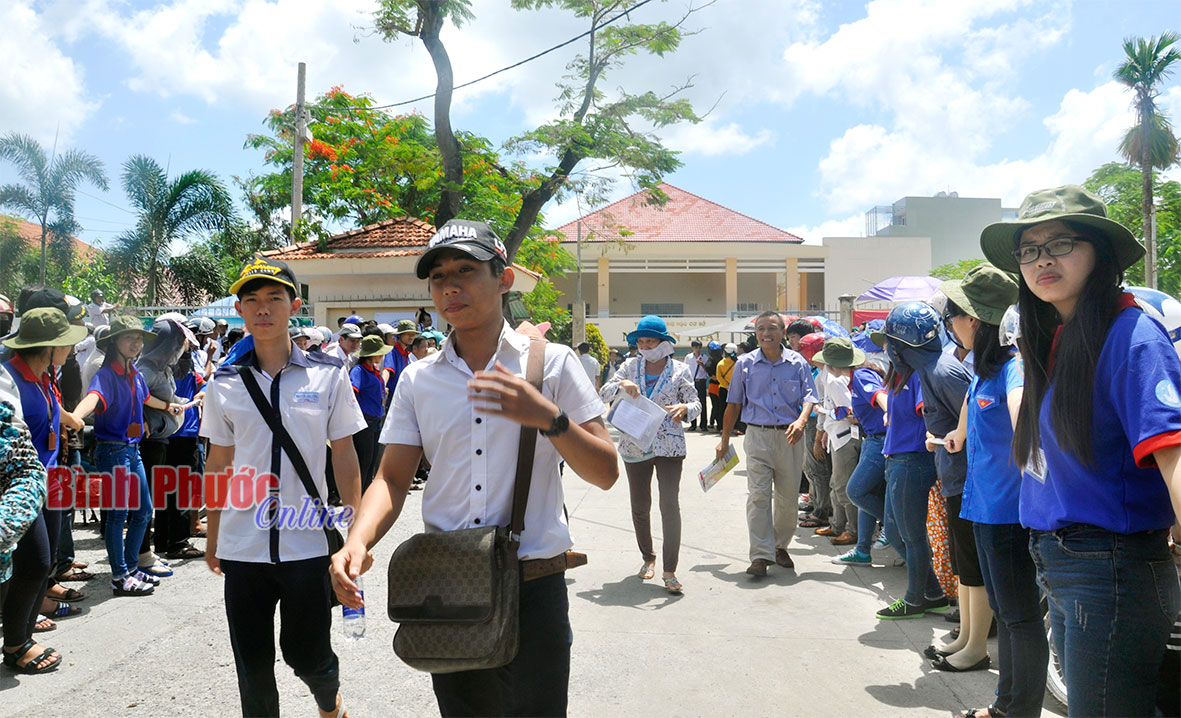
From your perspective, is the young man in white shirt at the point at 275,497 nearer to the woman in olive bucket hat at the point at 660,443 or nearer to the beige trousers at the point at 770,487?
the woman in olive bucket hat at the point at 660,443

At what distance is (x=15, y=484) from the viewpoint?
2596 mm

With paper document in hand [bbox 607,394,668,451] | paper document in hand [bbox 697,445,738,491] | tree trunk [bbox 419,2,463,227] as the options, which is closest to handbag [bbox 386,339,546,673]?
paper document in hand [bbox 607,394,668,451]

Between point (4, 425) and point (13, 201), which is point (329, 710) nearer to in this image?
point (4, 425)

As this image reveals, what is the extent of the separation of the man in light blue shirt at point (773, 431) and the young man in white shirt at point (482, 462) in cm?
431

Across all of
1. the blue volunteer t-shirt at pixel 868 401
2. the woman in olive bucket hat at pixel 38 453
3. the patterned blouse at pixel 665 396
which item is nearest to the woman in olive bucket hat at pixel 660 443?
the patterned blouse at pixel 665 396

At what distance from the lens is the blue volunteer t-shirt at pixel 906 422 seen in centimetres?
502

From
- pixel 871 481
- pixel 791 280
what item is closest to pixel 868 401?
pixel 871 481

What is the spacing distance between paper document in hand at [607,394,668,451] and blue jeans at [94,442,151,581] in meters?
3.57

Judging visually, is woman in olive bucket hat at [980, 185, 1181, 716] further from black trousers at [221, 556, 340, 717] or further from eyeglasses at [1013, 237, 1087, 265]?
black trousers at [221, 556, 340, 717]

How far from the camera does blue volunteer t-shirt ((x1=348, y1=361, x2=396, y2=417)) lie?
31.0 feet

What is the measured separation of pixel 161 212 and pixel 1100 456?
24.7 m

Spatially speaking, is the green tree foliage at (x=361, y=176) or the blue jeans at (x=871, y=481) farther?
the green tree foliage at (x=361, y=176)

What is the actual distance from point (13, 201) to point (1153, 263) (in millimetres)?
37082

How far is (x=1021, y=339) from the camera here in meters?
2.50
